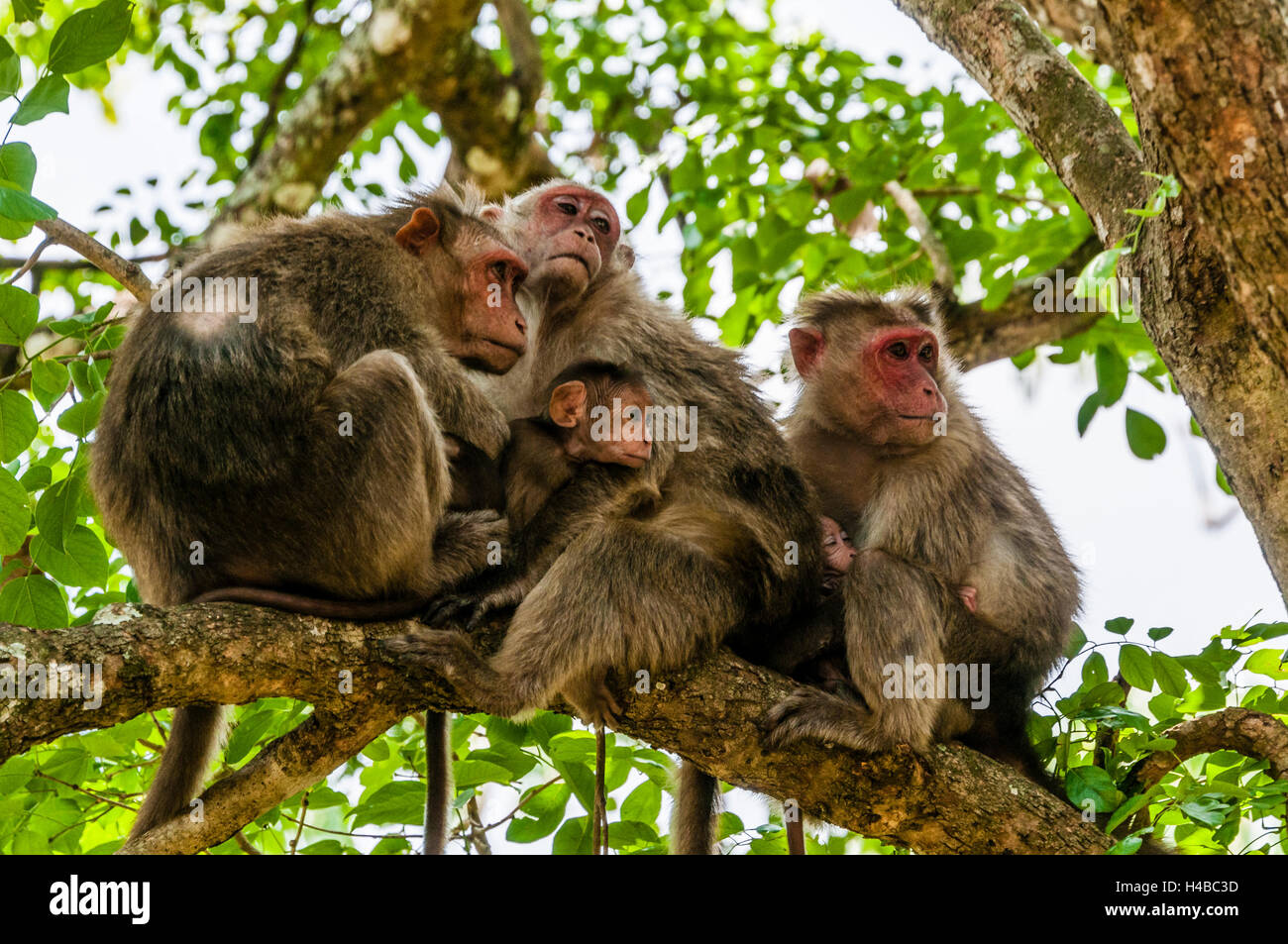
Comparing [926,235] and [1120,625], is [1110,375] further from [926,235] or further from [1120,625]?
[1120,625]

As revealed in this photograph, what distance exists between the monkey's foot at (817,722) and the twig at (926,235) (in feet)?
11.1

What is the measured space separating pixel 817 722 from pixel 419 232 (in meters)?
2.52

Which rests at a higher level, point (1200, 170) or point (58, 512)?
point (1200, 170)

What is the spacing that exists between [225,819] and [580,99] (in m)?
7.99

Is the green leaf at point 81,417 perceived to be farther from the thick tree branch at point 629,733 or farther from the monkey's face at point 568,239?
the monkey's face at point 568,239

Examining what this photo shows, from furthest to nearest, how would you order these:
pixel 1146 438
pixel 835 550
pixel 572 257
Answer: pixel 1146 438
pixel 572 257
pixel 835 550

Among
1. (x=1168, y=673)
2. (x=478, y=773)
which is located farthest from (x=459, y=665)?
(x=1168, y=673)

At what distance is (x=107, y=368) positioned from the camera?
520 cm

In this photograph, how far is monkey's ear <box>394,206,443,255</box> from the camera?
16.6 feet

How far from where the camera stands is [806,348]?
603 cm

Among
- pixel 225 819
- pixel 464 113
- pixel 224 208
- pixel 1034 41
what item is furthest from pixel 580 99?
pixel 225 819

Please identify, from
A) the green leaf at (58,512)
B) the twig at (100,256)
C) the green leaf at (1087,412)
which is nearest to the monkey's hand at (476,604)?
the green leaf at (58,512)

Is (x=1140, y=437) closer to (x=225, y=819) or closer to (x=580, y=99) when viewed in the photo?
(x=225, y=819)

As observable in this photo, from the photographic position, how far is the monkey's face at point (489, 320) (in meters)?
4.99
